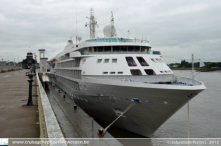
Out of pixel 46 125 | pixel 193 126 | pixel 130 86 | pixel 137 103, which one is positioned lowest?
pixel 193 126

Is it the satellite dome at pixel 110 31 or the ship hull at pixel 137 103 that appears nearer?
the ship hull at pixel 137 103

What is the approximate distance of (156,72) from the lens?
1398 centimetres

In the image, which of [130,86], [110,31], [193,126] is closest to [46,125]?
[130,86]

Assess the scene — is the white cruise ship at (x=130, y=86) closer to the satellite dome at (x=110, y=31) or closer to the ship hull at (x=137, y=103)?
the ship hull at (x=137, y=103)

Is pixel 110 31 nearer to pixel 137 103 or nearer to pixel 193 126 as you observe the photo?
pixel 137 103

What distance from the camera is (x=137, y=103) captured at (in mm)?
10625

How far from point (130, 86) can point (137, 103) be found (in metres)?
1.18

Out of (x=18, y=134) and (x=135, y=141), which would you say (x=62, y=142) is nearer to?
(x=18, y=134)

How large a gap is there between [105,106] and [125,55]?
15.0ft

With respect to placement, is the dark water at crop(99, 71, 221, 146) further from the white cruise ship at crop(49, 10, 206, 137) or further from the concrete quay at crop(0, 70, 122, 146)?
the concrete quay at crop(0, 70, 122, 146)

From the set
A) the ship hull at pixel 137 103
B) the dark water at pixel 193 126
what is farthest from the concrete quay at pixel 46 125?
the dark water at pixel 193 126

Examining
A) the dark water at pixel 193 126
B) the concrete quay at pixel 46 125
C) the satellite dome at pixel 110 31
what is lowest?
the dark water at pixel 193 126

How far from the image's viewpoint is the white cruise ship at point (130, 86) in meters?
9.88

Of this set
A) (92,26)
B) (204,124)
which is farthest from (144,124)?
(92,26)
